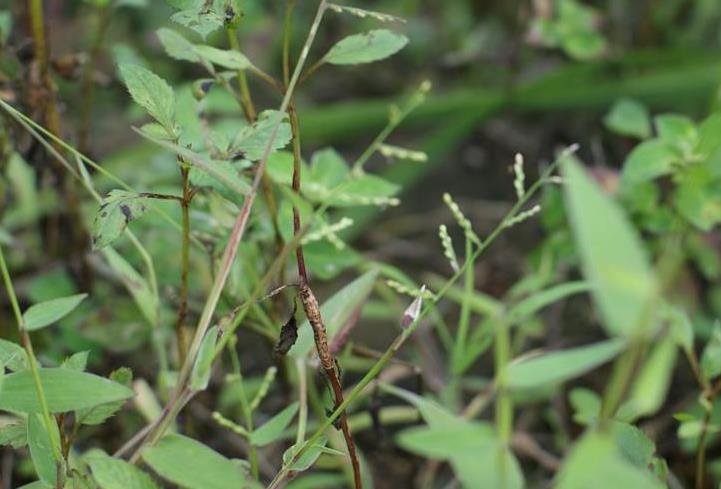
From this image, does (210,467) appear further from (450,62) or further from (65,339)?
(450,62)

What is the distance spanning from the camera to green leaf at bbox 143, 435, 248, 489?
31.0 inches

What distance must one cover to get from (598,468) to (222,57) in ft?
1.69

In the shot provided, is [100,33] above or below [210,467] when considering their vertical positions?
above

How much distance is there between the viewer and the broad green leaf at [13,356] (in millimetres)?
844

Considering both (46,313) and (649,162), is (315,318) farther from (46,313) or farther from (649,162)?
(649,162)

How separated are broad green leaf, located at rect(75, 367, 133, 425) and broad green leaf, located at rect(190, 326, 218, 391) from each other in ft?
0.30

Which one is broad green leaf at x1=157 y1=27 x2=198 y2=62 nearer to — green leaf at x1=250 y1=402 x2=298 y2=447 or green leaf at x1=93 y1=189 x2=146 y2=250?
green leaf at x1=93 y1=189 x2=146 y2=250

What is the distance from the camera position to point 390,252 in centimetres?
188

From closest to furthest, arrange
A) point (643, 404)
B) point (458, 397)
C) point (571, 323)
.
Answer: point (643, 404), point (458, 397), point (571, 323)

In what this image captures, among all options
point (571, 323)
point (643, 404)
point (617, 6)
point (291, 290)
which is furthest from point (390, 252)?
point (643, 404)

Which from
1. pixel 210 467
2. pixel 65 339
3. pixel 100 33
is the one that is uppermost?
pixel 100 33

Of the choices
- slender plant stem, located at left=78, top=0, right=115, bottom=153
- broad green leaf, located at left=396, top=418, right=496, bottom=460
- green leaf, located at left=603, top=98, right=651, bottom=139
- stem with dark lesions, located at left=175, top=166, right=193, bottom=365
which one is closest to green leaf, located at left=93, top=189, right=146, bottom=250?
stem with dark lesions, located at left=175, top=166, right=193, bottom=365

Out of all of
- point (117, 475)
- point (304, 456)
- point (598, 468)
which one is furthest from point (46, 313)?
point (598, 468)

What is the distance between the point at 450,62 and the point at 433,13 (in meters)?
0.41
